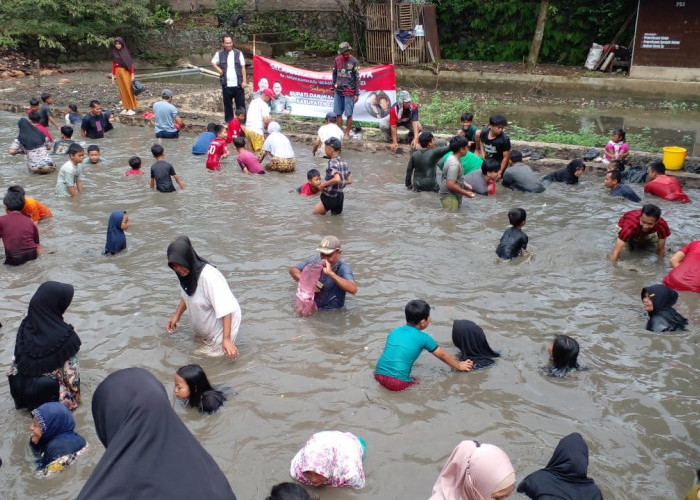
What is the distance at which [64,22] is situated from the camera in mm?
23000

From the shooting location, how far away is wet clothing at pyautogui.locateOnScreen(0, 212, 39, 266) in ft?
25.7

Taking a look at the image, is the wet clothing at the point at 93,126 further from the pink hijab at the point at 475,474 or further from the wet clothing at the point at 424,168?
the pink hijab at the point at 475,474

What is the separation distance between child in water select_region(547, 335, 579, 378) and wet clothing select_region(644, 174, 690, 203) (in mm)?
5614

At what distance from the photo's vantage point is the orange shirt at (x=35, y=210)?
899 centimetres

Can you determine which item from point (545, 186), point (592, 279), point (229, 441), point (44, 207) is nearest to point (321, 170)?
point (545, 186)

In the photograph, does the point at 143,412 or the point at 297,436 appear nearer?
the point at 143,412

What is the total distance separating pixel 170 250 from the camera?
5270 mm

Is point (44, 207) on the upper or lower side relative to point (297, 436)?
upper

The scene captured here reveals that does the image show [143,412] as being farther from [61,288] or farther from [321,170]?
[321,170]

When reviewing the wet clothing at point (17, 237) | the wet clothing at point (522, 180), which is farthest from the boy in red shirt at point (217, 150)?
the wet clothing at point (522, 180)

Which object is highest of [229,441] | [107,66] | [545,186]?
[107,66]

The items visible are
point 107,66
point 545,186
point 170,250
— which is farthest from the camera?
point 107,66

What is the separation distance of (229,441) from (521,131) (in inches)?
459

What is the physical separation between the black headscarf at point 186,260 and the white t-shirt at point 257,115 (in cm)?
783
